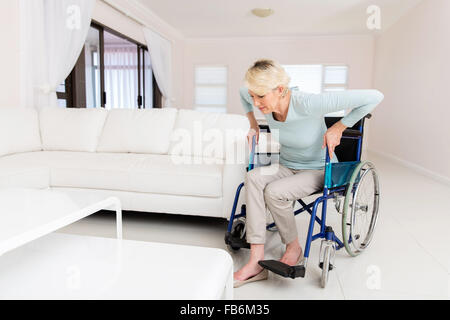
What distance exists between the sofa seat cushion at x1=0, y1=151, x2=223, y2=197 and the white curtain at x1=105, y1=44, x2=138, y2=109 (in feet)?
15.2

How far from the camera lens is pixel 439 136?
4180 mm

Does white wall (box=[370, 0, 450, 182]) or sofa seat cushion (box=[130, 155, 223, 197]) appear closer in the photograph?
sofa seat cushion (box=[130, 155, 223, 197])

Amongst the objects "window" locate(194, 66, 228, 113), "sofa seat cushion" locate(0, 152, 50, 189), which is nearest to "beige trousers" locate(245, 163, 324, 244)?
"sofa seat cushion" locate(0, 152, 50, 189)

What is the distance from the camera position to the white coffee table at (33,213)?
38.4 inches

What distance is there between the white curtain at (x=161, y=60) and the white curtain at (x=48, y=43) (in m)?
2.25

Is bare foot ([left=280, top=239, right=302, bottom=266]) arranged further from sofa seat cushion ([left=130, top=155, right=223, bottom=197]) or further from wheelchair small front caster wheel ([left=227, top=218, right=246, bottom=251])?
sofa seat cushion ([left=130, top=155, right=223, bottom=197])

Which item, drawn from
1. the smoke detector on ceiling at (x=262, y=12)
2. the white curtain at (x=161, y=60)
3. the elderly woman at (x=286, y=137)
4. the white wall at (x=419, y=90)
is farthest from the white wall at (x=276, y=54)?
the elderly woman at (x=286, y=137)

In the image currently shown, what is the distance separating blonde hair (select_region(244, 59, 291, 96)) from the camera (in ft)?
4.79

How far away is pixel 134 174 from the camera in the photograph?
2.21m

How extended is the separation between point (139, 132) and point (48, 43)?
197 cm

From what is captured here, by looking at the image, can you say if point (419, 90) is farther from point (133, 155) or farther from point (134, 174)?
point (134, 174)

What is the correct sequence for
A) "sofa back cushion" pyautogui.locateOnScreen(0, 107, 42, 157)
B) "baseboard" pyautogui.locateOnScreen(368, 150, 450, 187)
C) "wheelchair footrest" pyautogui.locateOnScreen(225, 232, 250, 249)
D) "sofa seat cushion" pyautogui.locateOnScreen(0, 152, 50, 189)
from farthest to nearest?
"baseboard" pyautogui.locateOnScreen(368, 150, 450, 187)
"sofa back cushion" pyautogui.locateOnScreen(0, 107, 42, 157)
"sofa seat cushion" pyautogui.locateOnScreen(0, 152, 50, 189)
"wheelchair footrest" pyautogui.locateOnScreen(225, 232, 250, 249)

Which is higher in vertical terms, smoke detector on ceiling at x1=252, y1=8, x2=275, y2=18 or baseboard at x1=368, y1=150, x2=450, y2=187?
smoke detector on ceiling at x1=252, y1=8, x2=275, y2=18
